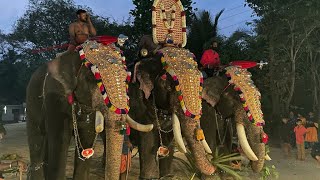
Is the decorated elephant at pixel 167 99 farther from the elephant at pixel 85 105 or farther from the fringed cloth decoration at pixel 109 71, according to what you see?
the fringed cloth decoration at pixel 109 71

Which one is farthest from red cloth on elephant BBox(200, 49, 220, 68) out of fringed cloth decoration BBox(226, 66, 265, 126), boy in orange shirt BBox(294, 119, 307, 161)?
boy in orange shirt BBox(294, 119, 307, 161)

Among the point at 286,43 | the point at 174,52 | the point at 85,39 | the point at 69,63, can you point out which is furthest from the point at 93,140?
the point at 286,43

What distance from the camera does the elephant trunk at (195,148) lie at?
6.11 metres

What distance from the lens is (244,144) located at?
6883mm

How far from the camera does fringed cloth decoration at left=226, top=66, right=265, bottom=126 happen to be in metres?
7.02

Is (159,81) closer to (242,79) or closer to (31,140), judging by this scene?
(242,79)

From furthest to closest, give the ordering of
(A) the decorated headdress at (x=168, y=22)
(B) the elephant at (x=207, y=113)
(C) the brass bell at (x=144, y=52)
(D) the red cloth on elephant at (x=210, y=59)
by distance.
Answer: (D) the red cloth on elephant at (x=210, y=59) → (A) the decorated headdress at (x=168, y=22) → (C) the brass bell at (x=144, y=52) → (B) the elephant at (x=207, y=113)

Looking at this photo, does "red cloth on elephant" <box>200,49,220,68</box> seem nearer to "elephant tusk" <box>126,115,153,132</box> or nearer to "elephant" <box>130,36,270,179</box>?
"elephant" <box>130,36,270,179</box>

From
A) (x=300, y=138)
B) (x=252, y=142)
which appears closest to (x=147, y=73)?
(x=252, y=142)

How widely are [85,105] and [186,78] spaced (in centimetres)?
167

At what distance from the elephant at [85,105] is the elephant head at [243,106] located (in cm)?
172

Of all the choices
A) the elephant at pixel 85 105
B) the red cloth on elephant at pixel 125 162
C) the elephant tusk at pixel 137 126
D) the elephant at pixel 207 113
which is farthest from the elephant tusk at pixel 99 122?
the red cloth on elephant at pixel 125 162

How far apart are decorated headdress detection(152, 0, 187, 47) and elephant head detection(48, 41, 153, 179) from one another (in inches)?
74.0

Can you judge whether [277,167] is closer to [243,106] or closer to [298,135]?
[298,135]
